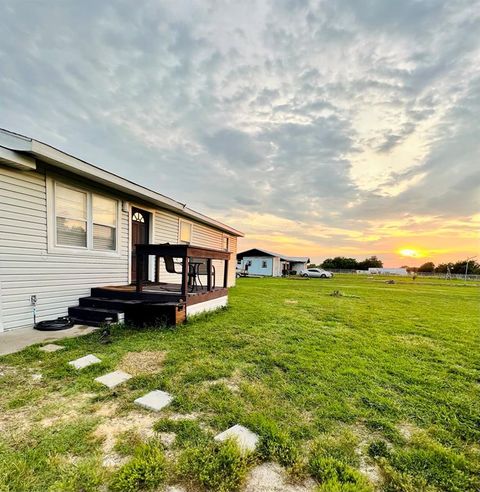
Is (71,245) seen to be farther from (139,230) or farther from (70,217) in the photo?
(139,230)

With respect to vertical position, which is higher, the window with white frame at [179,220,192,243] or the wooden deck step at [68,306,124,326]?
the window with white frame at [179,220,192,243]

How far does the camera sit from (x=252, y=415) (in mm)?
1967

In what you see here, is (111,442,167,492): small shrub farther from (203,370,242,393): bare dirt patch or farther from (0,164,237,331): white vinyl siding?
(0,164,237,331): white vinyl siding

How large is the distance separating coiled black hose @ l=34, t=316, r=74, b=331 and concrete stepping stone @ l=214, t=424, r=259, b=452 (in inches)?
152

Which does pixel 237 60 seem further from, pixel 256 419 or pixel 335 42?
pixel 256 419

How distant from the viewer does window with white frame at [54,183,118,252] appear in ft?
15.7

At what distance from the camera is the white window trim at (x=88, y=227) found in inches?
179

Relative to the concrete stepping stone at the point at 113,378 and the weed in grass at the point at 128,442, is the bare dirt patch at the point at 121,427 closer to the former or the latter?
the weed in grass at the point at 128,442

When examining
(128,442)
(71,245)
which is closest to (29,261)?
(71,245)

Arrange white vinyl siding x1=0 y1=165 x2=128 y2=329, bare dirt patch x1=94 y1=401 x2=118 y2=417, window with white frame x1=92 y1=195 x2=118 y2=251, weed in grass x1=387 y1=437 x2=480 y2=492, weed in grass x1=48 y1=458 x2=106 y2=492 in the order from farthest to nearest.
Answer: window with white frame x1=92 y1=195 x2=118 y2=251
white vinyl siding x1=0 y1=165 x2=128 y2=329
bare dirt patch x1=94 y1=401 x2=118 y2=417
weed in grass x1=387 y1=437 x2=480 y2=492
weed in grass x1=48 y1=458 x2=106 y2=492

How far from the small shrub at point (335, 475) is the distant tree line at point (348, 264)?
5880cm

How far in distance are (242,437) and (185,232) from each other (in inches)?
289

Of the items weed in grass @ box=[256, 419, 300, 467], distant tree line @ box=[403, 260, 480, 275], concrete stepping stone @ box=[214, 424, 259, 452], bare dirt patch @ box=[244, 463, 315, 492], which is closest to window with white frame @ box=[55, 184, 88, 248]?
concrete stepping stone @ box=[214, 424, 259, 452]

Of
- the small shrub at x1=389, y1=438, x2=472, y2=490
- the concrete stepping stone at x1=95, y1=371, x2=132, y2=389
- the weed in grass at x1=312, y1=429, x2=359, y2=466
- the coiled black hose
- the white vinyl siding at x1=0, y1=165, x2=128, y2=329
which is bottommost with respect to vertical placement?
the small shrub at x1=389, y1=438, x2=472, y2=490
